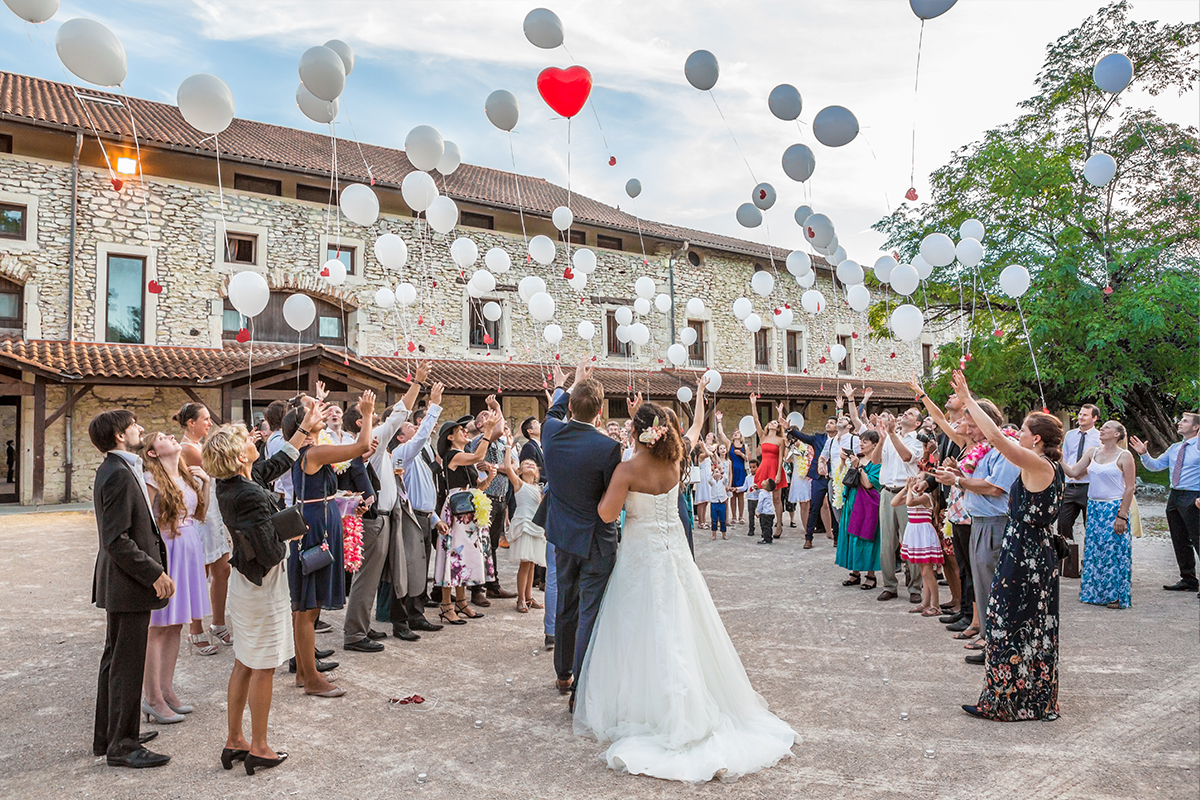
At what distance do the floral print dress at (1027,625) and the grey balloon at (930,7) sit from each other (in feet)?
13.0

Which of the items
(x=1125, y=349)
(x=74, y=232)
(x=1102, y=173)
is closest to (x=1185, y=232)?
(x=1125, y=349)

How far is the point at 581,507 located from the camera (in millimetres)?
3723

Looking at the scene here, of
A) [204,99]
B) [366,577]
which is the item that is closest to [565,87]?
[204,99]

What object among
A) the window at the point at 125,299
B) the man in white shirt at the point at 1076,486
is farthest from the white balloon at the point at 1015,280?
the window at the point at 125,299

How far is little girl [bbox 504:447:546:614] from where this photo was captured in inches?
233

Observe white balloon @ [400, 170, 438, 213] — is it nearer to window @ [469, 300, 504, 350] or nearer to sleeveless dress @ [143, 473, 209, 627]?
sleeveless dress @ [143, 473, 209, 627]

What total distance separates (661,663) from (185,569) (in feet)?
9.34

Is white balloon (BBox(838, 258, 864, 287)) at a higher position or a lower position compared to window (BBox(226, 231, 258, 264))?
lower

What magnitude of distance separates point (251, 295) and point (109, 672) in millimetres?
5124

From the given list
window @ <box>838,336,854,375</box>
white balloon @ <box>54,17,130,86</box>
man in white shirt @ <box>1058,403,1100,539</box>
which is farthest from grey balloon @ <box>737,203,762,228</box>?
window @ <box>838,336,854,375</box>

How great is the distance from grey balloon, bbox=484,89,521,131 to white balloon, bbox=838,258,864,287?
5.32 meters

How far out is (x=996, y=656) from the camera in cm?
359

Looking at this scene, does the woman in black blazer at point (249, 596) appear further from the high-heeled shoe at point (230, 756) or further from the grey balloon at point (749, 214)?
the grey balloon at point (749, 214)

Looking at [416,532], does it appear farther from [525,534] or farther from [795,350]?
[795,350]
